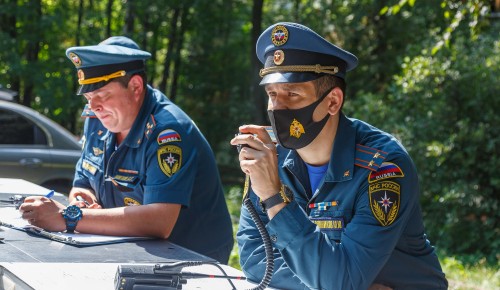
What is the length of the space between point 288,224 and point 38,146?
6611 millimetres

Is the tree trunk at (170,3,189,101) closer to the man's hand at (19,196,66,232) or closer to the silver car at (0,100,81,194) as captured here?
the silver car at (0,100,81,194)

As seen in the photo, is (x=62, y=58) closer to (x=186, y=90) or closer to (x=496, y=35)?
(x=186, y=90)

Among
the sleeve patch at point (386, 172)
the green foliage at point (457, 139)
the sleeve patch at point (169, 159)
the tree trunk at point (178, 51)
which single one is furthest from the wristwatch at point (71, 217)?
the tree trunk at point (178, 51)

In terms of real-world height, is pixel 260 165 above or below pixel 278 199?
above

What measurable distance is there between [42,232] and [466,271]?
16.0 feet

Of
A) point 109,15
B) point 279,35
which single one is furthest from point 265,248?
point 109,15

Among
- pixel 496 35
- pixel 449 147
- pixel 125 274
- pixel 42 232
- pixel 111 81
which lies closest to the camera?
pixel 125 274

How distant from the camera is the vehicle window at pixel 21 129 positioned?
28.8 feet

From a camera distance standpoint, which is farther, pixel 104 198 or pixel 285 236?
pixel 104 198

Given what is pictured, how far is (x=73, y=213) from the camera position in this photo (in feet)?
11.2

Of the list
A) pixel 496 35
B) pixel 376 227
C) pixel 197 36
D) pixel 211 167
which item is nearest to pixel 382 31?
pixel 496 35

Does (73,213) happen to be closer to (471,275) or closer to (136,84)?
(136,84)

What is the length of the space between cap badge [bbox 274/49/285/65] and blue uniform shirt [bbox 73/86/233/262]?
3.01ft

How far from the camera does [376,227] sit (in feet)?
8.83
